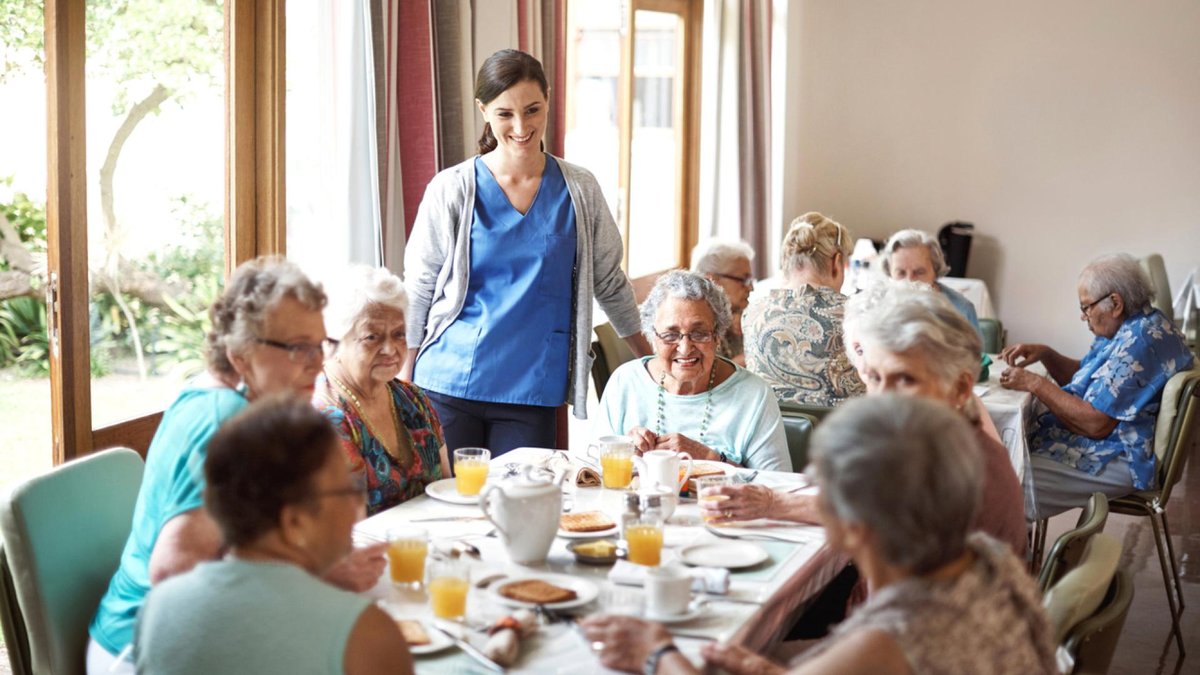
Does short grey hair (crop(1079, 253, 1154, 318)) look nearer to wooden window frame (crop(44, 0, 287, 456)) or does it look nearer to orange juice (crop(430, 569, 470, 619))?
wooden window frame (crop(44, 0, 287, 456))

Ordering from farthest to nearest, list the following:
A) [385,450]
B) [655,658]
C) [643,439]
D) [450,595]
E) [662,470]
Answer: [643,439]
[385,450]
[662,470]
[450,595]
[655,658]

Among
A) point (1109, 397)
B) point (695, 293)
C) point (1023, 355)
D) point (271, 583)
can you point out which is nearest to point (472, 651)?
point (271, 583)

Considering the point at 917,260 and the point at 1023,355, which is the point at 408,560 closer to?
the point at 1023,355

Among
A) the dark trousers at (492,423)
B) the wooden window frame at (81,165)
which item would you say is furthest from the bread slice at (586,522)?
the wooden window frame at (81,165)

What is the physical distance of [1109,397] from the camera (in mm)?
3645

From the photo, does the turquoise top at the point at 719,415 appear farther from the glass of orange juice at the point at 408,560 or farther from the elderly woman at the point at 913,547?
the elderly woman at the point at 913,547

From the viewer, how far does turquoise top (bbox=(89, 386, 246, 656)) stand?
176 centimetres

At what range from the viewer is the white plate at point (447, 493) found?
2301mm

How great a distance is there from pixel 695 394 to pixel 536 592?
3.85ft

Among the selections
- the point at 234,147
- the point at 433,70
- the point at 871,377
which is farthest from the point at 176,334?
the point at 871,377

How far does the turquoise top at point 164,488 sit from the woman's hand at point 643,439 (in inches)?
40.3

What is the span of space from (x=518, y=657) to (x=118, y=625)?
0.73 metres

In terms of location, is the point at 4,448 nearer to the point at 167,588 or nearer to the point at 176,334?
the point at 176,334

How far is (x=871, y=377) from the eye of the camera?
2176mm
